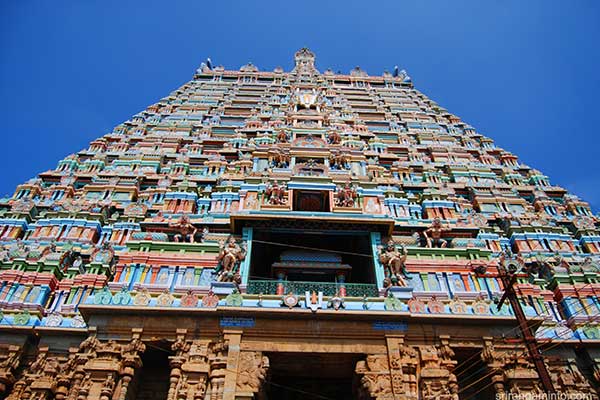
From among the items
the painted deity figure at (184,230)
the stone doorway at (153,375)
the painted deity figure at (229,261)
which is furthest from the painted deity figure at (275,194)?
the stone doorway at (153,375)

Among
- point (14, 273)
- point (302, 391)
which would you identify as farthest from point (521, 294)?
point (14, 273)

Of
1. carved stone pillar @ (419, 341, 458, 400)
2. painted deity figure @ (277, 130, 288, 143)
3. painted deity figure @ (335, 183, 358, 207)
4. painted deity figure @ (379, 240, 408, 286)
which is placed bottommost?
carved stone pillar @ (419, 341, 458, 400)

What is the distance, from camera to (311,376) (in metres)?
15.3

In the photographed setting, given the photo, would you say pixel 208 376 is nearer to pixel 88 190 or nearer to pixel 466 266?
pixel 466 266

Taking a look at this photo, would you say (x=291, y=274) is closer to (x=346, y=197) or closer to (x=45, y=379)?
(x=346, y=197)

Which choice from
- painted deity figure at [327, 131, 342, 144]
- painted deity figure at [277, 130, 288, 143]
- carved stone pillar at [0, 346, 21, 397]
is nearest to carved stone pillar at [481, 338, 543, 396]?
carved stone pillar at [0, 346, 21, 397]

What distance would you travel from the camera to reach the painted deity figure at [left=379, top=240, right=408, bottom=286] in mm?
16547

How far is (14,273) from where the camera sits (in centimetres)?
1817

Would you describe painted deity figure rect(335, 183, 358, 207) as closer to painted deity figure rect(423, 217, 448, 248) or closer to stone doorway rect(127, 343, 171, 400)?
painted deity figure rect(423, 217, 448, 248)

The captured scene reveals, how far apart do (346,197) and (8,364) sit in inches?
553

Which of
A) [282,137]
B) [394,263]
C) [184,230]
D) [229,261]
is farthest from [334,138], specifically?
[229,261]

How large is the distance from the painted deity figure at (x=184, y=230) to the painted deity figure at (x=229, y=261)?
3.35m

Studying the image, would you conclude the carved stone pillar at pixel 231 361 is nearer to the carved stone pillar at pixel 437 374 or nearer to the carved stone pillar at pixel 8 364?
the carved stone pillar at pixel 437 374

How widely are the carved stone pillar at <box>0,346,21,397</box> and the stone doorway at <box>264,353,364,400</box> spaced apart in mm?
8247
